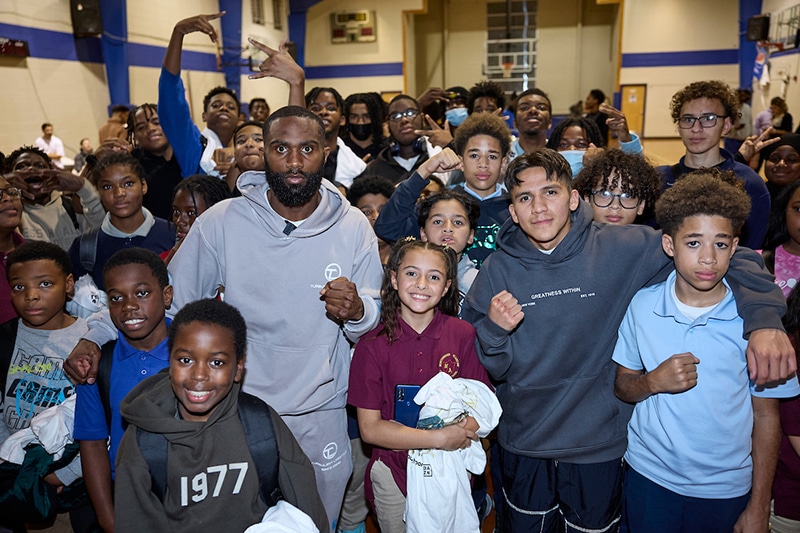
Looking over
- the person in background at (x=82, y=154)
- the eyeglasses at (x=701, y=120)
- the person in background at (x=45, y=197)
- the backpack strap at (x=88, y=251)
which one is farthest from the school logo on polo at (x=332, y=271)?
the person in background at (x=82, y=154)

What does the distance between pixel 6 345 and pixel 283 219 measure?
4.52 ft

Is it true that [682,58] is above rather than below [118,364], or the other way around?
above

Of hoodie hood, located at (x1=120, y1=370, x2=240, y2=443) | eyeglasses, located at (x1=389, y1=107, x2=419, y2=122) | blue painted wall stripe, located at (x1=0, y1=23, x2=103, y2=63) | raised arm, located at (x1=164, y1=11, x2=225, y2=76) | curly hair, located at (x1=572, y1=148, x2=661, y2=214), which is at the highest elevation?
blue painted wall stripe, located at (x1=0, y1=23, x2=103, y2=63)

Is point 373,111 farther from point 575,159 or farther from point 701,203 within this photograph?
point 701,203

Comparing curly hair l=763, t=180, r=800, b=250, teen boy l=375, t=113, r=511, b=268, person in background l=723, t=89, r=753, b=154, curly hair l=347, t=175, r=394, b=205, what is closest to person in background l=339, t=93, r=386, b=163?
curly hair l=347, t=175, r=394, b=205

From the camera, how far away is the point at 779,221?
118 inches

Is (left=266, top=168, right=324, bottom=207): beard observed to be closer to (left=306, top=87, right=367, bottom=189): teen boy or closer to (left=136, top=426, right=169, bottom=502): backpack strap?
(left=136, top=426, right=169, bottom=502): backpack strap

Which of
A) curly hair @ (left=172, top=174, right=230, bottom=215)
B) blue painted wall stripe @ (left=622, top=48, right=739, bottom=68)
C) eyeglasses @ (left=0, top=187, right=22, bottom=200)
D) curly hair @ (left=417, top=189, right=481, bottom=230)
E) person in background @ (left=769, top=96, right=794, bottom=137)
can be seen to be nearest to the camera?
curly hair @ (left=417, top=189, right=481, bottom=230)

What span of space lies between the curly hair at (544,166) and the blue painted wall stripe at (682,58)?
1668 cm

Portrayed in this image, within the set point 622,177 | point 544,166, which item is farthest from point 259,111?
point 544,166

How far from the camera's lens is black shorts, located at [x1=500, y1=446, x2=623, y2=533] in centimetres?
222

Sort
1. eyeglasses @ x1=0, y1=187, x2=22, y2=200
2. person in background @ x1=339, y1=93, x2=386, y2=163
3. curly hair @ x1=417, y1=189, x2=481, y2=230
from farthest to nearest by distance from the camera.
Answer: person in background @ x1=339, y1=93, x2=386, y2=163, eyeglasses @ x1=0, y1=187, x2=22, y2=200, curly hair @ x1=417, y1=189, x2=481, y2=230

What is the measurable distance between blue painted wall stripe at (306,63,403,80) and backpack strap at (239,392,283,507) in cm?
1721

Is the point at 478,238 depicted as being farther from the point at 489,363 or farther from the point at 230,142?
the point at 230,142
